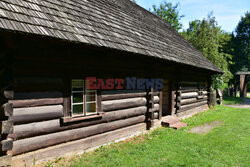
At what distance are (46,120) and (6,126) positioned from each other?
2.59ft

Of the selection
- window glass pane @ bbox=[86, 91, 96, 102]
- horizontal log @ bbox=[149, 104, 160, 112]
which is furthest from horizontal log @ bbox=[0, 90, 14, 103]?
horizontal log @ bbox=[149, 104, 160, 112]

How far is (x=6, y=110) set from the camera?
9.94 ft

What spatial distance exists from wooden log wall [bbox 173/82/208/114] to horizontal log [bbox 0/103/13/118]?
6963 millimetres

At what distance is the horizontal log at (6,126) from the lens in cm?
299

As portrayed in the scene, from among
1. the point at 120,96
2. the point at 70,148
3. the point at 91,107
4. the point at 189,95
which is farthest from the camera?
the point at 189,95

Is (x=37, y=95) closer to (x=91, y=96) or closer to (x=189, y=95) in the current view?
(x=91, y=96)

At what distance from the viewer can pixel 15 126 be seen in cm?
327

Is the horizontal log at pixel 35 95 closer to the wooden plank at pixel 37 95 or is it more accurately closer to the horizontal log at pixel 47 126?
the wooden plank at pixel 37 95

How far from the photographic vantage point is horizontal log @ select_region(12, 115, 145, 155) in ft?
10.9

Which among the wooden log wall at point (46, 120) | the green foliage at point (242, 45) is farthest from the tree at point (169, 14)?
the wooden log wall at point (46, 120)

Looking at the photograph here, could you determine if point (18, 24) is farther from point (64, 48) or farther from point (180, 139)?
point (180, 139)

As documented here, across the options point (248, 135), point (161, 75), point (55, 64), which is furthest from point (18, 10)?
point (248, 135)

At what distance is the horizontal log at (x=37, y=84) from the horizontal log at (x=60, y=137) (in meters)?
1.04

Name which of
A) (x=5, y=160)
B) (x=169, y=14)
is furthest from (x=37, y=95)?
(x=169, y=14)
